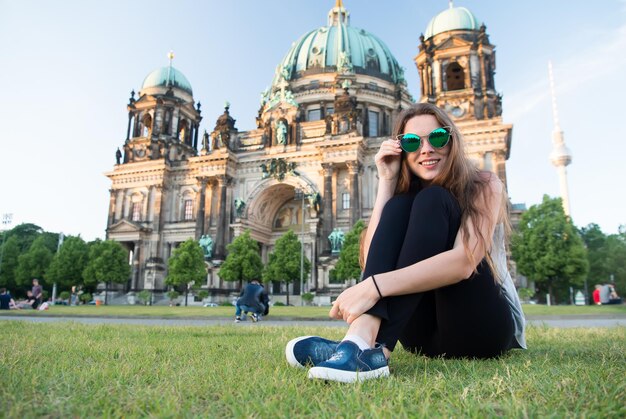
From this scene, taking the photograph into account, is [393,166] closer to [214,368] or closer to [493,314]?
[493,314]

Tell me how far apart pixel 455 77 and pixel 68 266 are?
1443 inches

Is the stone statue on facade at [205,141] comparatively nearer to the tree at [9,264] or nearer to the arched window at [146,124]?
the arched window at [146,124]

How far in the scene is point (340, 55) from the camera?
45.7 meters

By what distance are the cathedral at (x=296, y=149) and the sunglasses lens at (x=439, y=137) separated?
1142 inches

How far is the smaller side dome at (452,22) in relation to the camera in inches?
1423

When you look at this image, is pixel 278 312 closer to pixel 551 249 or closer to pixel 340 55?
pixel 551 249

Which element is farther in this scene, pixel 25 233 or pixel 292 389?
pixel 25 233

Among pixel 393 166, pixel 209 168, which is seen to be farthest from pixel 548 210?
pixel 393 166

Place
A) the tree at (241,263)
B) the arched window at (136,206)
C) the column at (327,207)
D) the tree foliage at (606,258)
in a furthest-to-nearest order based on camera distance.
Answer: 1. the tree foliage at (606,258)
2. the arched window at (136,206)
3. the column at (327,207)
4. the tree at (241,263)

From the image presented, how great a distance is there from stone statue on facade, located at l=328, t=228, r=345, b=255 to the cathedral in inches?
4.1

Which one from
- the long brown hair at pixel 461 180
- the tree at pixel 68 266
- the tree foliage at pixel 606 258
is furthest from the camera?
the tree foliage at pixel 606 258

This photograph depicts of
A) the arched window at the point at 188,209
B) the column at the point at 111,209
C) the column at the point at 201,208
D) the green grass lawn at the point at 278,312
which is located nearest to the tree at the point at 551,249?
the green grass lawn at the point at 278,312

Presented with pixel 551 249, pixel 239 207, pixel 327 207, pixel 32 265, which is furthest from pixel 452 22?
pixel 32 265

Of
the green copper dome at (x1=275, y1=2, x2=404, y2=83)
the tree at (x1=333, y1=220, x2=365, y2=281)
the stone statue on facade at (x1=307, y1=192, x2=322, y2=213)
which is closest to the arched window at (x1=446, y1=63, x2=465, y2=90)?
the green copper dome at (x1=275, y1=2, x2=404, y2=83)
